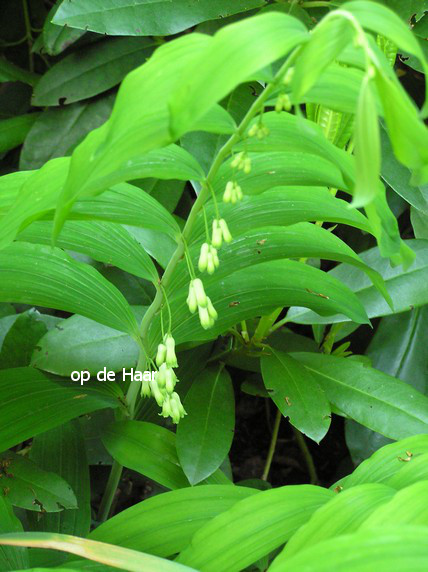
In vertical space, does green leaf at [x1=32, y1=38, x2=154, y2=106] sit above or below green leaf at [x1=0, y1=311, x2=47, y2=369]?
above

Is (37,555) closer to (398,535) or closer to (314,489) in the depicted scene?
(314,489)

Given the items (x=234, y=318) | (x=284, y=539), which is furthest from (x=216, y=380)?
(x=284, y=539)

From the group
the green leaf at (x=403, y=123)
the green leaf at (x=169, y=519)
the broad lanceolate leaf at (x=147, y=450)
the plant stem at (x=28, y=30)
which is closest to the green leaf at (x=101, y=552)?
the green leaf at (x=169, y=519)

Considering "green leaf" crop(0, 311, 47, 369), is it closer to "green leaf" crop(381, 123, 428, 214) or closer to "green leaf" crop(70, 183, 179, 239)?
"green leaf" crop(70, 183, 179, 239)

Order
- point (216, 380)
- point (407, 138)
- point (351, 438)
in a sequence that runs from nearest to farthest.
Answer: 1. point (407, 138)
2. point (216, 380)
3. point (351, 438)

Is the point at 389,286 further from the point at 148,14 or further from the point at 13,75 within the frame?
the point at 13,75

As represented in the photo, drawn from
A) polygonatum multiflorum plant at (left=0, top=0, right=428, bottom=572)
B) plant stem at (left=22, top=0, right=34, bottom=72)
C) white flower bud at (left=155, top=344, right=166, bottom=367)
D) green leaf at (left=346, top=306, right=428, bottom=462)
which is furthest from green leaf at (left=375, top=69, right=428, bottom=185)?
plant stem at (left=22, top=0, right=34, bottom=72)
